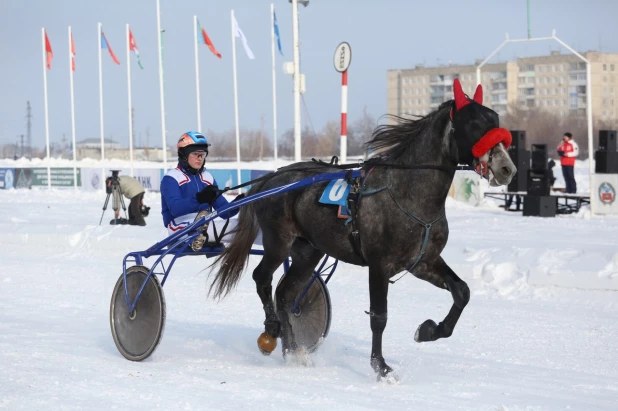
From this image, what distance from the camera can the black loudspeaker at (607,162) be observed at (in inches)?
698

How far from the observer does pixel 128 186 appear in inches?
656

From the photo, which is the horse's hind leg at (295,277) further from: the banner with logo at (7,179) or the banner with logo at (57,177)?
the banner with logo at (7,179)

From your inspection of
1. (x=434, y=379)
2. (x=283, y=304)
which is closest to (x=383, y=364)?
(x=434, y=379)

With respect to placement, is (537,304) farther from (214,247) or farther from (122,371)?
(122,371)

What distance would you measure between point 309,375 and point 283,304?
91cm

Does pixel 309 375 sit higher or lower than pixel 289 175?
lower

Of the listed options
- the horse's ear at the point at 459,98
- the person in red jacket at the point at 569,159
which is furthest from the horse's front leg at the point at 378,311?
the person in red jacket at the point at 569,159

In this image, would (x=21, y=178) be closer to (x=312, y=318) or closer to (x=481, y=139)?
(x=312, y=318)

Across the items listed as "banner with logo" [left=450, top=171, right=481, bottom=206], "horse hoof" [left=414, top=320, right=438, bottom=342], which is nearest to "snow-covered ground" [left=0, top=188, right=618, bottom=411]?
"horse hoof" [left=414, top=320, right=438, bottom=342]

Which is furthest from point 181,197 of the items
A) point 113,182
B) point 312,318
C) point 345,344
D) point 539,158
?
point 539,158

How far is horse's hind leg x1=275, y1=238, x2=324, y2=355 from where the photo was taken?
657cm

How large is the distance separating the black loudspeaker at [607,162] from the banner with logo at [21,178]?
21820 mm

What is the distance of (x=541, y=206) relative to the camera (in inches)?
711

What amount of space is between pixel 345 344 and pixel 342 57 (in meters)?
7.73
